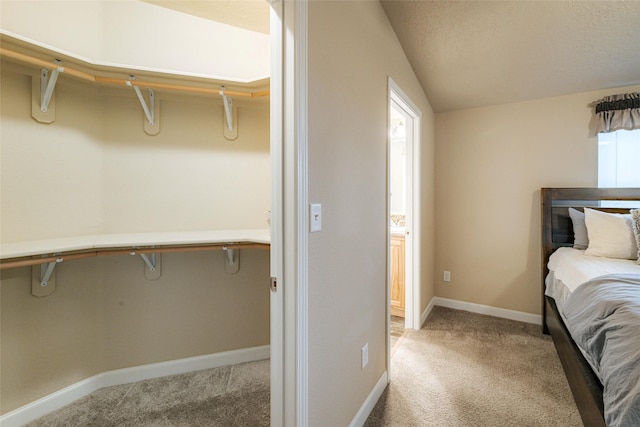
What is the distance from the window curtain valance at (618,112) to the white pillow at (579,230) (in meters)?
0.80

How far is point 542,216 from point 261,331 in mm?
2769

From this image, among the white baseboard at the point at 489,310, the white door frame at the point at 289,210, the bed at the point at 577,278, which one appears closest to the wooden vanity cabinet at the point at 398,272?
the white baseboard at the point at 489,310

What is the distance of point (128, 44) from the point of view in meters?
1.83

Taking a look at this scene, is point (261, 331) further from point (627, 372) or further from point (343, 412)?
point (627, 372)

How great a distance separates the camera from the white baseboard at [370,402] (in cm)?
151

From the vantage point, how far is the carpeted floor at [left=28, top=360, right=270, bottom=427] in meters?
1.55

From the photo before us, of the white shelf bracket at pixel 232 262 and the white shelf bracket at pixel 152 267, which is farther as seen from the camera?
the white shelf bracket at pixel 232 262

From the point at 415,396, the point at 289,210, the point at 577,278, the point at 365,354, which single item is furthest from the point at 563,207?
the point at 289,210

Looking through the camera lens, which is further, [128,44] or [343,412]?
[128,44]

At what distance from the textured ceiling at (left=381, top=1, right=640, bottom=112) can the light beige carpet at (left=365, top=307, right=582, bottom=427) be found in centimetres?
230

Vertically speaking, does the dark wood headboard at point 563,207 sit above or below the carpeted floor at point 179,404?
above

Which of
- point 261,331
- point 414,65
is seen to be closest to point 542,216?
point 414,65

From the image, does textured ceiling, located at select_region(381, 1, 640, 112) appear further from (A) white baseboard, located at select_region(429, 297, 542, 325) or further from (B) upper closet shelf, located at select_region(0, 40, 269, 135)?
(A) white baseboard, located at select_region(429, 297, 542, 325)

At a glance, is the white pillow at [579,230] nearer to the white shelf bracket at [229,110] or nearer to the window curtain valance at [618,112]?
the window curtain valance at [618,112]
